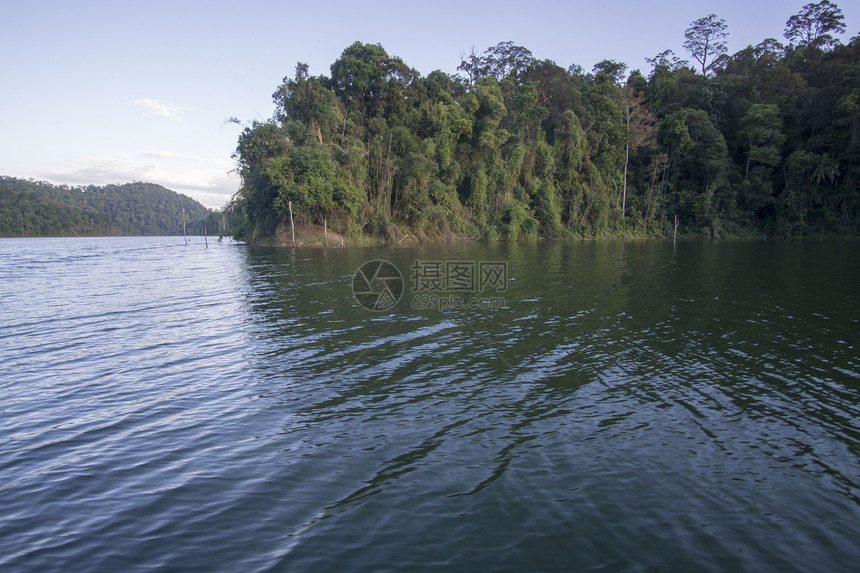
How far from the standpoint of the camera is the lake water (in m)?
4.22

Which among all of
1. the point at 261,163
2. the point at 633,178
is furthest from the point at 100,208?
the point at 633,178

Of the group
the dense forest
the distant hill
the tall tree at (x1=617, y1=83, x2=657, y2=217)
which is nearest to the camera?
the dense forest

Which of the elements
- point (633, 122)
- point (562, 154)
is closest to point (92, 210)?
point (562, 154)

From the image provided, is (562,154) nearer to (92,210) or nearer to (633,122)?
(633,122)

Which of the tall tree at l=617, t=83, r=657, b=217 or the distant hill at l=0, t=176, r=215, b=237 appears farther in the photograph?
the distant hill at l=0, t=176, r=215, b=237

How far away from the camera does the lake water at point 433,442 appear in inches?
166

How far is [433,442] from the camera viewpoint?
19.9 ft

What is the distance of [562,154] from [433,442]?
175 ft

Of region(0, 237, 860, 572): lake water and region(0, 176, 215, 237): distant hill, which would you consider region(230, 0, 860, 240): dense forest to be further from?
region(0, 176, 215, 237): distant hill

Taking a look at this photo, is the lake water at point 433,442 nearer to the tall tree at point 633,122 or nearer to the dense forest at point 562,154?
the dense forest at point 562,154

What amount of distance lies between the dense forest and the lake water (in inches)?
1320

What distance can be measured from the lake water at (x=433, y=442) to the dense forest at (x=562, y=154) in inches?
1320

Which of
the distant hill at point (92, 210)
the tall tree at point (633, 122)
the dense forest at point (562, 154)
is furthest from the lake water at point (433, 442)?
the distant hill at point (92, 210)

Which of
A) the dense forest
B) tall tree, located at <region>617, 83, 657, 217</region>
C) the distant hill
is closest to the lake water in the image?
the dense forest
